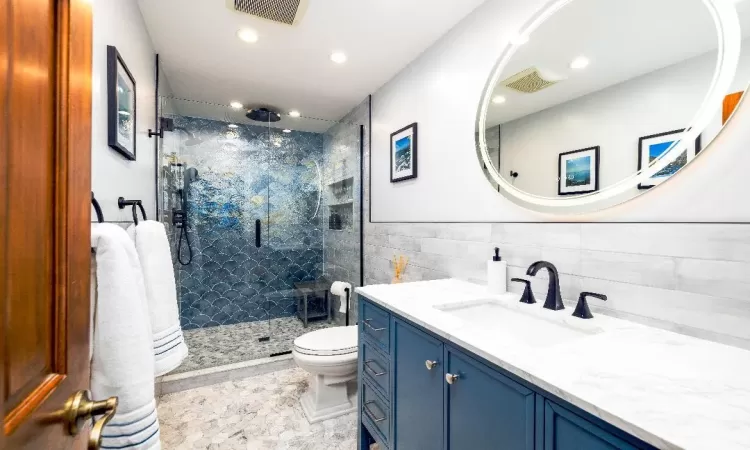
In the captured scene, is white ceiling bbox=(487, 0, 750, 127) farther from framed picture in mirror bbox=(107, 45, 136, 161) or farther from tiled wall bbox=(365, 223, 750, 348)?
framed picture in mirror bbox=(107, 45, 136, 161)

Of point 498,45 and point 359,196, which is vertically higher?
point 498,45

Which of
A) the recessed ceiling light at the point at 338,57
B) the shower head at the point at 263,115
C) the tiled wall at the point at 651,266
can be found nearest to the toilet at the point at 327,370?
the tiled wall at the point at 651,266

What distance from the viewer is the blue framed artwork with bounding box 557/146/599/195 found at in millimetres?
1250

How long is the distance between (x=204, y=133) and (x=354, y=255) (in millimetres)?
1952

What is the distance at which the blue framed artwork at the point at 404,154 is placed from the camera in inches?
89.6

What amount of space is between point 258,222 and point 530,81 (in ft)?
9.10

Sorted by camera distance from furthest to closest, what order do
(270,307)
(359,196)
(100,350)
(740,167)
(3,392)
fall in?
(270,307)
(359,196)
(740,167)
(100,350)
(3,392)

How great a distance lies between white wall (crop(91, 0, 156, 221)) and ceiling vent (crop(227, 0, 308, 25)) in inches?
20.7

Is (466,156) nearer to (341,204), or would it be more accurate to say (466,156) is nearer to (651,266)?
(651,266)

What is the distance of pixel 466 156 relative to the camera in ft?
6.03

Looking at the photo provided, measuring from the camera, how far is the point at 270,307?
3713 mm

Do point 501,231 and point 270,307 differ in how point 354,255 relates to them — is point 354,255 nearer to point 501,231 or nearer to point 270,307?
point 270,307

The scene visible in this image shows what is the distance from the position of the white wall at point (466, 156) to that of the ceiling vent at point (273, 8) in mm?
863

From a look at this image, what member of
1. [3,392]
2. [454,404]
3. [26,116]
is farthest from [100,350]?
[454,404]
